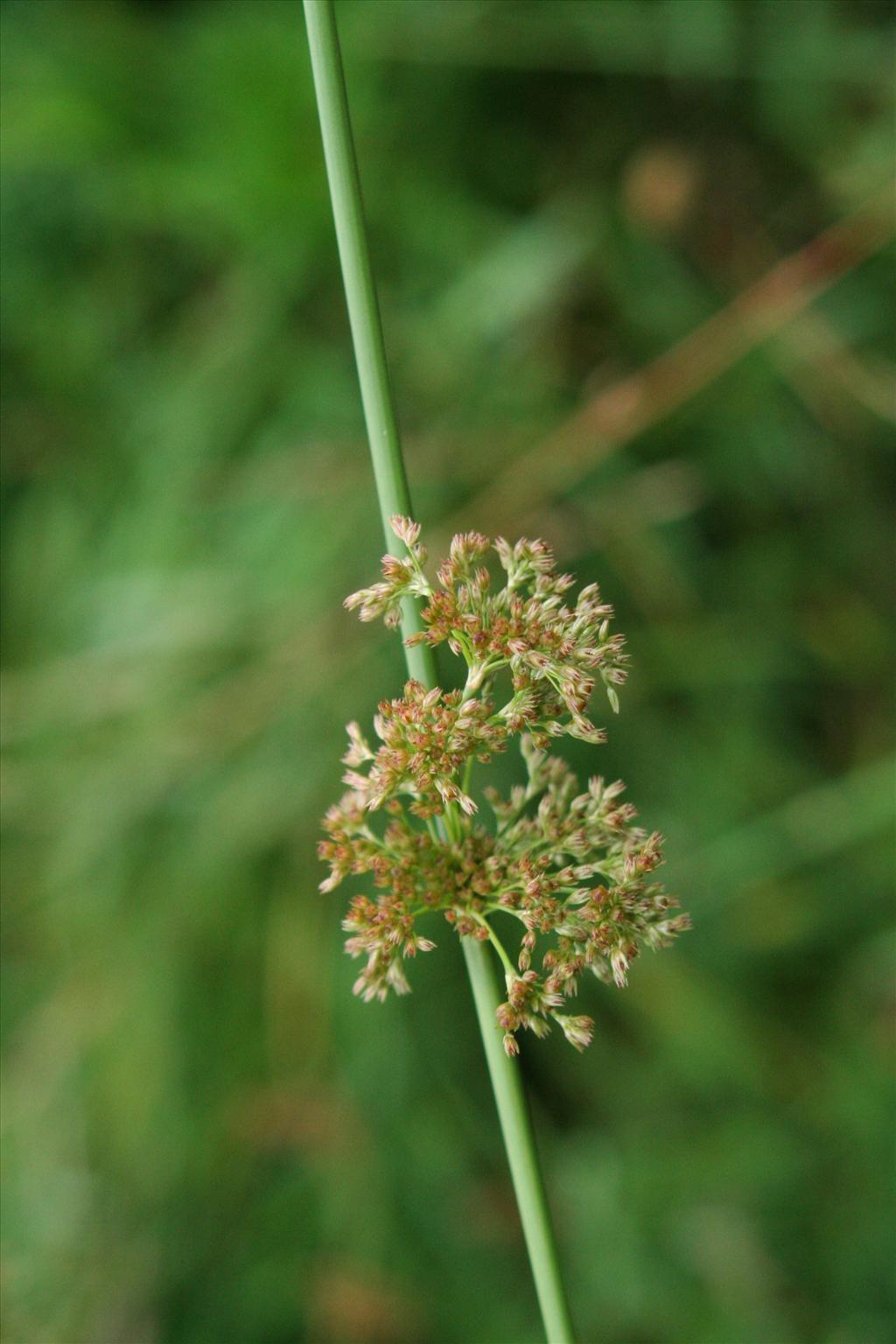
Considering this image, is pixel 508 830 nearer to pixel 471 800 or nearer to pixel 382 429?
pixel 471 800

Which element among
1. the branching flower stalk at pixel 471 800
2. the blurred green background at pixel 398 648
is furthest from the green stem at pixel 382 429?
the blurred green background at pixel 398 648

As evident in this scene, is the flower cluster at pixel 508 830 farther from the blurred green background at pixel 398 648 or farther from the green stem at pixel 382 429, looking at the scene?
the blurred green background at pixel 398 648

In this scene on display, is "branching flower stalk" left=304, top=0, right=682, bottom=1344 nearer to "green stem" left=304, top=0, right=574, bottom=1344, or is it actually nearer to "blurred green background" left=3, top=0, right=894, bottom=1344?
"green stem" left=304, top=0, right=574, bottom=1344

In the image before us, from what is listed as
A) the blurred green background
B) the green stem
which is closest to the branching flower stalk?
the green stem

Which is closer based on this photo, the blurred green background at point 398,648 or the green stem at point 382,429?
the green stem at point 382,429

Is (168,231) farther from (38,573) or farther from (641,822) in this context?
(641,822)

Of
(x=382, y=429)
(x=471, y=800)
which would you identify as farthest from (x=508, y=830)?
(x=382, y=429)

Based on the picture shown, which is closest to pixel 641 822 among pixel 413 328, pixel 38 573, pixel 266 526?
pixel 266 526
